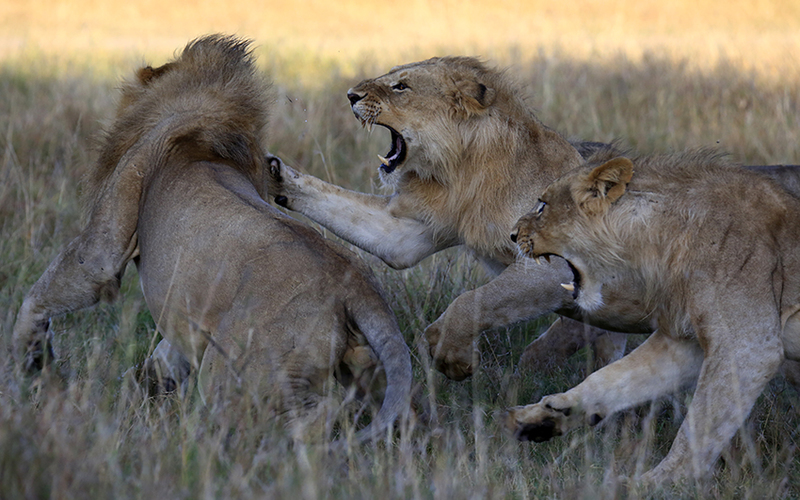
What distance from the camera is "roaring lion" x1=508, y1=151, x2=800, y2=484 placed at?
281cm

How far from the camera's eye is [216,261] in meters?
2.97

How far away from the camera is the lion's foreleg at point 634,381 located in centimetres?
311

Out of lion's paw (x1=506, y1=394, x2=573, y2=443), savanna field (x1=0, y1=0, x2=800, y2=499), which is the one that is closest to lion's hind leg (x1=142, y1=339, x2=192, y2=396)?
savanna field (x1=0, y1=0, x2=800, y2=499)

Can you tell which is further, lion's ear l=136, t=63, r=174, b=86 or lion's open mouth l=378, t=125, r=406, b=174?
lion's ear l=136, t=63, r=174, b=86

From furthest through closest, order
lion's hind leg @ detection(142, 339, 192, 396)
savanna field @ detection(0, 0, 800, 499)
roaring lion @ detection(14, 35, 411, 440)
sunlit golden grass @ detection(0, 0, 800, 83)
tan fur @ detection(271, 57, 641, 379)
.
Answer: sunlit golden grass @ detection(0, 0, 800, 83) < lion's hind leg @ detection(142, 339, 192, 396) < tan fur @ detection(271, 57, 641, 379) < roaring lion @ detection(14, 35, 411, 440) < savanna field @ detection(0, 0, 800, 499)

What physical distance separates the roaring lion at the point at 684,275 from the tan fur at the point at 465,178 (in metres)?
0.42

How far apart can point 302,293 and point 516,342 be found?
2.02m

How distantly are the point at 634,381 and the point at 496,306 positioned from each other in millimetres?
598

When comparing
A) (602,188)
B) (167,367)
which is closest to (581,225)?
(602,188)

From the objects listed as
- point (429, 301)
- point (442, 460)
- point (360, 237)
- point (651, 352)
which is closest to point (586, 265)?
A: point (651, 352)

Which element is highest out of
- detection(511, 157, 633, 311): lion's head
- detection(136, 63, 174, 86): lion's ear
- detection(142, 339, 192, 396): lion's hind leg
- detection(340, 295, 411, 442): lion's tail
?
detection(136, 63, 174, 86): lion's ear

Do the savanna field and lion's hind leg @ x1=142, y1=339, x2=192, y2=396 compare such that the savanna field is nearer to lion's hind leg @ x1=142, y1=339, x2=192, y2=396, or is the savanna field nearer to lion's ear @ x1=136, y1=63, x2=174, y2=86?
lion's hind leg @ x1=142, y1=339, x2=192, y2=396

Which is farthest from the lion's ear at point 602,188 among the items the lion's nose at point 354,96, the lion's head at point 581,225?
the lion's nose at point 354,96

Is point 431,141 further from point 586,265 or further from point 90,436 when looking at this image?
point 90,436
